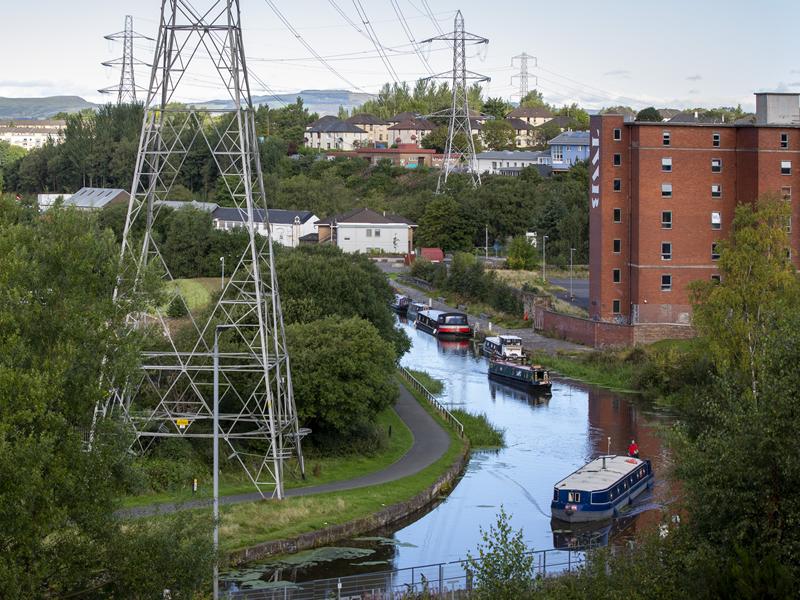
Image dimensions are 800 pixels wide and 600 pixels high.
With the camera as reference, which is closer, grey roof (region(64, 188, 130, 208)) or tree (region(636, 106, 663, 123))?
grey roof (region(64, 188, 130, 208))

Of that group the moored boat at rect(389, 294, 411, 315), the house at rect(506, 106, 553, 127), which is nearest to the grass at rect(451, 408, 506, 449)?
the moored boat at rect(389, 294, 411, 315)

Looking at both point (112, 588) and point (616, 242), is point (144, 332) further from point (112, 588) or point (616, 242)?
point (616, 242)

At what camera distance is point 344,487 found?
34.1 metres

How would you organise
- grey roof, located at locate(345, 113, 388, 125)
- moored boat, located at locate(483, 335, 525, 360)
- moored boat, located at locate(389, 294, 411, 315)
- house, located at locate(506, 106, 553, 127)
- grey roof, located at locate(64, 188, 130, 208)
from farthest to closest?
house, located at locate(506, 106, 553, 127)
grey roof, located at locate(345, 113, 388, 125)
grey roof, located at locate(64, 188, 130, 208)
moored boat, located at locate(389, 294, 411, 315)
moored boat, located at locate(483, 335, 525, 360)

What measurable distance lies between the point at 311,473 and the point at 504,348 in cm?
2668

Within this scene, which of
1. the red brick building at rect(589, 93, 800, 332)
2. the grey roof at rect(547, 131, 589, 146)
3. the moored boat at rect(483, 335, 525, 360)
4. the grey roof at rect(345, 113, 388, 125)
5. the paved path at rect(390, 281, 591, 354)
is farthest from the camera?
the grey roof at rect(345, 113, 388, 125)

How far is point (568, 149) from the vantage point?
140125mm

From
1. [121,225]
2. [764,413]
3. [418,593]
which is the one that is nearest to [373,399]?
[418,593]

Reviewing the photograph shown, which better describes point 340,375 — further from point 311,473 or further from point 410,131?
point 410,131

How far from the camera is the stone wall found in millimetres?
28625

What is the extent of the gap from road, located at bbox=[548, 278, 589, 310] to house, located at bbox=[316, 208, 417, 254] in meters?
18.7

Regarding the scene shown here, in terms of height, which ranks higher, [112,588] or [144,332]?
[144,332]

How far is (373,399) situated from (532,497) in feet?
17.8

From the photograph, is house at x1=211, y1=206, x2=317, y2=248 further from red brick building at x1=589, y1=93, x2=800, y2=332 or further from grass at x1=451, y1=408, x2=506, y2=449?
grass at x1=451, y1=408, x2=506, y2=449
